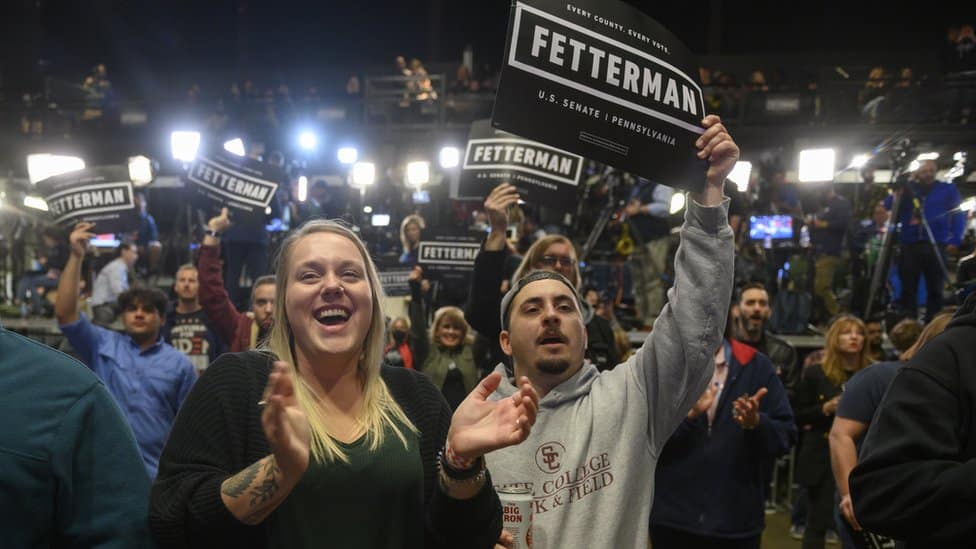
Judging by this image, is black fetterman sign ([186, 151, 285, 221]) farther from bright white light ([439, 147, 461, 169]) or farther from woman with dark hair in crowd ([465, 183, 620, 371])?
bright white light ([439, 147, 461, 169])

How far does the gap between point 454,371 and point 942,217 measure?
4.64 metres

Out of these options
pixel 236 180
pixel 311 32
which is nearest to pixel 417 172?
pixel 236 180

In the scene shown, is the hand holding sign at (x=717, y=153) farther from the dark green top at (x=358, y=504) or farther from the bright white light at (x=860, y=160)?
the bright white light at (x=860, y=160)

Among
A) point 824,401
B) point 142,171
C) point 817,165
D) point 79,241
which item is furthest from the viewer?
point 817,165

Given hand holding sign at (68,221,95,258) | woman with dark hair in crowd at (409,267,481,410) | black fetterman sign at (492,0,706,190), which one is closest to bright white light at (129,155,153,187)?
woman with dark hair in crowd at (409,267,481,410)

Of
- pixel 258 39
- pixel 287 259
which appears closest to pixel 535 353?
pixel 287 259

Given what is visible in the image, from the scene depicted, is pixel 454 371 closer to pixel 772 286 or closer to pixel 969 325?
pixel 969 325

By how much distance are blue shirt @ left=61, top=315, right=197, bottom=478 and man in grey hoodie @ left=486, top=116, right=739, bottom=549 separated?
2287 millimetres

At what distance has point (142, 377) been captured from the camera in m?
3.82

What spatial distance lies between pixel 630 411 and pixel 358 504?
857mm

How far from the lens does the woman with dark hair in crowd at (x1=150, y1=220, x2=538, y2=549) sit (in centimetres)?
142

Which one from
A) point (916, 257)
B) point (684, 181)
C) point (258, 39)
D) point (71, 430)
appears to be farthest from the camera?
point (258, 39)

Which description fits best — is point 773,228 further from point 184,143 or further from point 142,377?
point 184,143

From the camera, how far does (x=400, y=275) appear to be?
6.91 m
